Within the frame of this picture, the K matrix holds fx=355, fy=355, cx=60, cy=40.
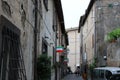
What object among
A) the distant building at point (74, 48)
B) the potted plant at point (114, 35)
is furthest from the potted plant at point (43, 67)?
the distant building at point (74, 48)

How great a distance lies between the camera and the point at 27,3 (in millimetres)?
10109

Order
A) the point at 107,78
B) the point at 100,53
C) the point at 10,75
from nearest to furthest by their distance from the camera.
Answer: the point at 10,75 < the point at 107,78 < the point at 100,53

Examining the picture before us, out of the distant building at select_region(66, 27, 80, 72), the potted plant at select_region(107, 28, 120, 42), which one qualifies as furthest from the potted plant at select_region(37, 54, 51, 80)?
the distant building at select_region(66, 27, 80, 72)

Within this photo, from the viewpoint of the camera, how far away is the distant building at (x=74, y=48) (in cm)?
8175

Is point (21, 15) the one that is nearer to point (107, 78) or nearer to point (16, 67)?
point (16, 67)

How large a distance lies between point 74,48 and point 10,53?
7571 centimetres

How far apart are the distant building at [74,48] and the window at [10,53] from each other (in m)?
73.2

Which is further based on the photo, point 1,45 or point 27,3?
point 27,3

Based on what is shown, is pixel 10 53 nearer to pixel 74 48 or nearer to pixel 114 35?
pixel 114 35

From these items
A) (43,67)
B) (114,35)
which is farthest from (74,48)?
(43,67)

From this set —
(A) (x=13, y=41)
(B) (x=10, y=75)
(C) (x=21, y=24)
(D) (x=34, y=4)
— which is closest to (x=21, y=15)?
(C) (x=21, y=24)

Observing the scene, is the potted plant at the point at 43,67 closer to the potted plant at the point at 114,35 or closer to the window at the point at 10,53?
the window at the point at 10,53

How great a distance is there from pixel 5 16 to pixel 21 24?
6.46 ft

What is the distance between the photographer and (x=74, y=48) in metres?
83.2
